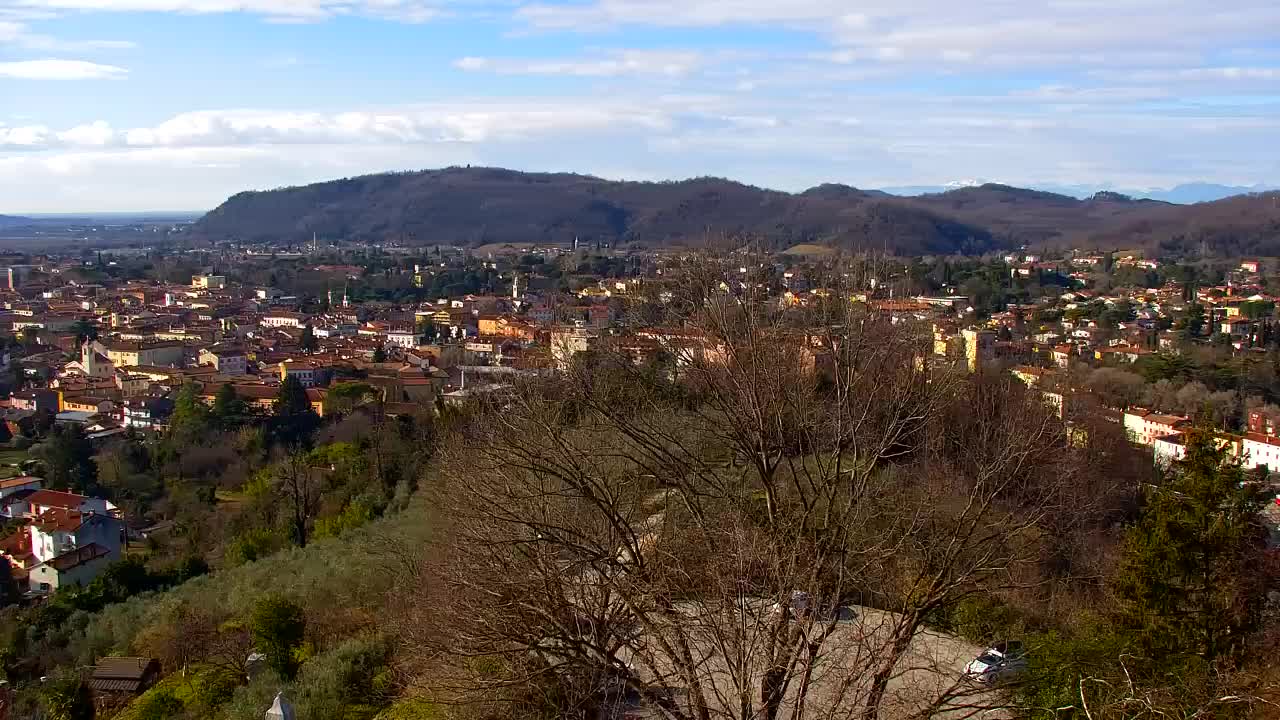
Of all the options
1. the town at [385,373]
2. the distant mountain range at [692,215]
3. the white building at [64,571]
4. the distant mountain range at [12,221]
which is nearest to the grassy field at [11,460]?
the town at [385,373]


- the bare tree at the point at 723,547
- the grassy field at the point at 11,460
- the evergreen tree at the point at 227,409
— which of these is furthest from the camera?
the evergreen tree at the point at 227,409

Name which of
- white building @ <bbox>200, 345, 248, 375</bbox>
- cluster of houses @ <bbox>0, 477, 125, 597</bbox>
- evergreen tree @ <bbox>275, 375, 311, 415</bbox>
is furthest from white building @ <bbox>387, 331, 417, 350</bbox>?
cluster of houses @ <bbox>0, 477, 125, 597</bbox>

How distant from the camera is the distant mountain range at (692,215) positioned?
247ft

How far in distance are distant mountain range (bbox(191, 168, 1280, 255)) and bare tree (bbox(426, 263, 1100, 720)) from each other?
2300 inches

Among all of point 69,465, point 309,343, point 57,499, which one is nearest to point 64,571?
point 57,499

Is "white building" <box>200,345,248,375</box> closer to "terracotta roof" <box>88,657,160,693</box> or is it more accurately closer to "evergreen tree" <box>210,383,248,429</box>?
"evergreen tree" <box>210,383,248,429</box>

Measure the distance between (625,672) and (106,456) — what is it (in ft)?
60.6

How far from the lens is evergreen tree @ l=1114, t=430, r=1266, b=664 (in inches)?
284

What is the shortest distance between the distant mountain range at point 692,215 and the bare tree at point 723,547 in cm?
5843

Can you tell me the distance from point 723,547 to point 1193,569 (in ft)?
12.8

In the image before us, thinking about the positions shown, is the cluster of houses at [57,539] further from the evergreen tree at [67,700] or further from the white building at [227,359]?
the white building at [227,359]

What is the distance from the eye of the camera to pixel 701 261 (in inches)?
251

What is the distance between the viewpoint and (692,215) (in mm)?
93625

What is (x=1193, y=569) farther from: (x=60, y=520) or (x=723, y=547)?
(x=60, y=520)
